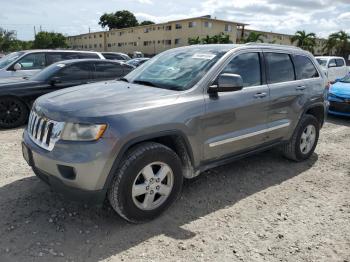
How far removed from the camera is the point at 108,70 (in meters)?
8.79

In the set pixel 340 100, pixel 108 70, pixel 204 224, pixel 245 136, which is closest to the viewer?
pixel 204 224

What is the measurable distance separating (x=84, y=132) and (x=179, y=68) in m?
1.57

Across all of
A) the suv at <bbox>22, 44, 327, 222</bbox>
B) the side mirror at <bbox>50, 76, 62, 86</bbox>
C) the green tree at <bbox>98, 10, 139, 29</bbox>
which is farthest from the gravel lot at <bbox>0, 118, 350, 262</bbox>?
the green tree at <bbox>98, 10, 139, 29</bbox>

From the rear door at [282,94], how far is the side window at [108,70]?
4981mm

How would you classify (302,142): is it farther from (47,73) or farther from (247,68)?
(47,73)

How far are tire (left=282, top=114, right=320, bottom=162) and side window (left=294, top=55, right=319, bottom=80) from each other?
62cm

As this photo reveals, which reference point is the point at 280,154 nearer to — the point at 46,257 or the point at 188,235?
the point at 188,235

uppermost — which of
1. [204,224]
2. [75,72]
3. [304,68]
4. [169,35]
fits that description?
[169,35]

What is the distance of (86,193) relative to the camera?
3020 mm

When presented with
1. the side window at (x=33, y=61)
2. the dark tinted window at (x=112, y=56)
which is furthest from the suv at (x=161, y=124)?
the dark tinted window at (x=112, y=56)

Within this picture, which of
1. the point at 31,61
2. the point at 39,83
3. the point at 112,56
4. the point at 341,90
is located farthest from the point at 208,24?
the point at 39,83

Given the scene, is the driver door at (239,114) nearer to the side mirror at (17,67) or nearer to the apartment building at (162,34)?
the side mirror at (17,67)

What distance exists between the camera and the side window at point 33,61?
1014cm

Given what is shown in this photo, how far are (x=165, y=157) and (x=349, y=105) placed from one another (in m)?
7.20
